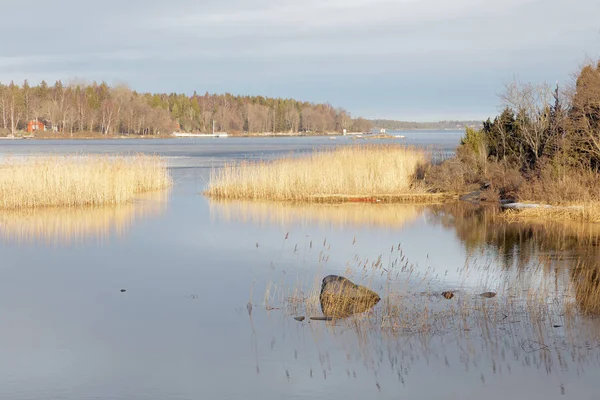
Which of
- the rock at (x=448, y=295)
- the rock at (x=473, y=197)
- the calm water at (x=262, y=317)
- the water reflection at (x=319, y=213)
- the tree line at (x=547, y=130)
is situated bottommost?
the calm water at (x=262, y=317)

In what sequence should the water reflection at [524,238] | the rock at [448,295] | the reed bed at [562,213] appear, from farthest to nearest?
the reed bed at [562,213]
the water reflection at [524,238]
the rock at [448,295]

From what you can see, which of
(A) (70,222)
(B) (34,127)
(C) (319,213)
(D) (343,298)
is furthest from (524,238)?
(B) (34,127)

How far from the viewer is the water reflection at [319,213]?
16.9m

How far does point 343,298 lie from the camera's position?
8.81 meters

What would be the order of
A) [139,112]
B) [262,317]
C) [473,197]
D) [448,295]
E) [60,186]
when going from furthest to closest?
[139,112] → [473,197] → [60,186] → [448,295] → [262,317]

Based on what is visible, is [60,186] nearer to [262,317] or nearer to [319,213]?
[319,213]

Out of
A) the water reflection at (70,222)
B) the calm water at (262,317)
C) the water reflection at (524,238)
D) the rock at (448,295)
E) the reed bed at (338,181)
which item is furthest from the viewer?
the reed bed at (338,181)

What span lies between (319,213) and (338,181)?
367cm

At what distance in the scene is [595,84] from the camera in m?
17.5

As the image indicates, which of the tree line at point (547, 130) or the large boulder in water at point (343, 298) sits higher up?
the tree line at point (547, 130)

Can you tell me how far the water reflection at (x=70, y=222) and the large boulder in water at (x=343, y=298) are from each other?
6.88 metres

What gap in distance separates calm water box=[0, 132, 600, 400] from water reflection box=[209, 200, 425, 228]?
40 cm

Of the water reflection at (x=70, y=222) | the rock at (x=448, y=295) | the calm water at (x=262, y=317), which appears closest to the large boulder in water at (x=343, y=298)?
the calm water at (x=262, y=317)

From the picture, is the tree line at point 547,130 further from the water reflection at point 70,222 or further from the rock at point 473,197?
the water reflection at point 70,222
